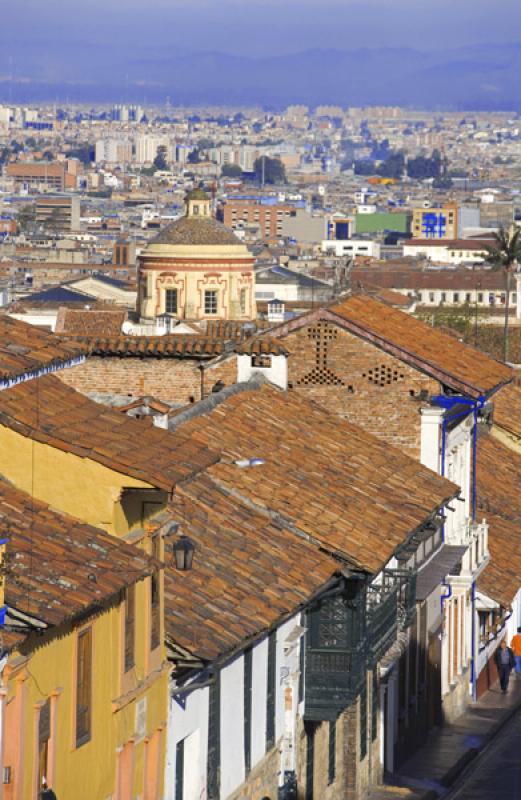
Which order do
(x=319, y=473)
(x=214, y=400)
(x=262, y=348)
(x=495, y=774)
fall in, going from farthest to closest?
(x=262, y=348) → (x=495, y=774) → (x=214, y=400) → (x=319, y=473)

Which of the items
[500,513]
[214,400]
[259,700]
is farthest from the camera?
[500,513]

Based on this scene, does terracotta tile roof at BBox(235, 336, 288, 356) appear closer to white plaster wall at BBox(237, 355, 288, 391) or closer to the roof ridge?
white plaster wall at BBox(237, 355, 288, 391)

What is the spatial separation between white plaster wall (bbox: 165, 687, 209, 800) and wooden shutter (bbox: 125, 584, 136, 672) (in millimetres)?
1493

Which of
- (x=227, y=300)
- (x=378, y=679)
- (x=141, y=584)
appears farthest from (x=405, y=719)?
(x=227, y=300)

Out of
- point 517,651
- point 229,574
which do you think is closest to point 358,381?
point 517,651

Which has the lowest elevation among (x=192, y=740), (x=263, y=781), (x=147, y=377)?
(x=263, y=781)

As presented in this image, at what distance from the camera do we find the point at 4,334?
16047 millimetres

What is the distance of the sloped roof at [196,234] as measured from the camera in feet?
306

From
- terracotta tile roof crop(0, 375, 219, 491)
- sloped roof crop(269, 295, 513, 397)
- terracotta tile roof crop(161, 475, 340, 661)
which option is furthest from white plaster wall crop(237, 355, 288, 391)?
terracotta tile roof crop(0, 375, 219, 491)

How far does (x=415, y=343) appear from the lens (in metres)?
31.5

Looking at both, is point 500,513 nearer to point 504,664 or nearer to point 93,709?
point 504,664

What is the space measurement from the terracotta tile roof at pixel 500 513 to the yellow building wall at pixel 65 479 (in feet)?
65.6

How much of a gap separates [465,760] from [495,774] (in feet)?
3.32

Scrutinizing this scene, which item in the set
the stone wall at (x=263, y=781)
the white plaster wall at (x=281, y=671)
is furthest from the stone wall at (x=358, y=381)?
the stone wall at (x=263, y=781)
